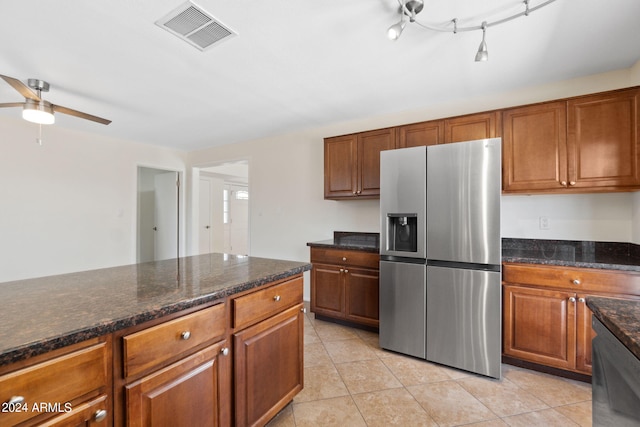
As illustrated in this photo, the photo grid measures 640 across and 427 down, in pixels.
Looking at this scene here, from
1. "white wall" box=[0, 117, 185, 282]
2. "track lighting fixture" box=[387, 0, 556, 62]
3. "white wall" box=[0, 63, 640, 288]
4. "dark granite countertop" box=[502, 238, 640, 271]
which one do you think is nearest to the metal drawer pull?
"track lighting fixture" box=[387, 0, 556, 62]

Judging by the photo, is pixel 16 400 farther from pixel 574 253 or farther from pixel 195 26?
pixel 574 253

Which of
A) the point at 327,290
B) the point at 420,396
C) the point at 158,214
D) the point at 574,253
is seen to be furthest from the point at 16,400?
the point at 158,214

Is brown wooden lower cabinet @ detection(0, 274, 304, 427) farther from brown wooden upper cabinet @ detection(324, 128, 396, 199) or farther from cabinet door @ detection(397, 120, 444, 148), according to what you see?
cabinet door @ detection(397, 120, 444, 148)

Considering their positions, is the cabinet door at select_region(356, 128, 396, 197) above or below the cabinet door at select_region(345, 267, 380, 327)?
above

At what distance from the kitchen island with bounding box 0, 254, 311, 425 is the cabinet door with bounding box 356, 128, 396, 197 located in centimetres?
155

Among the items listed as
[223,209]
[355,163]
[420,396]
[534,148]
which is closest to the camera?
[420,396]

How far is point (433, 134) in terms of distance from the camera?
8.86 ft

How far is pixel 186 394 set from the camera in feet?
3.64

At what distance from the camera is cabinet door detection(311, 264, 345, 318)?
9.86 ft

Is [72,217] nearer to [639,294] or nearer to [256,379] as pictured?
[256,379]

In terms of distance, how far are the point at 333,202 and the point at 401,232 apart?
51.3 inches

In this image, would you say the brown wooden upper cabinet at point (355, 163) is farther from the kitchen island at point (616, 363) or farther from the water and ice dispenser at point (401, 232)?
the kitchen island at point (616, 363)

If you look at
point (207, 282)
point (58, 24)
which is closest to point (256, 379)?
point (207, 282)

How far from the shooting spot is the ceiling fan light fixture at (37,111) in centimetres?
220
